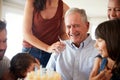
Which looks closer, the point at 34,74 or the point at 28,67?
the point at 34,74

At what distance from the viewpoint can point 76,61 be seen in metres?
1.35

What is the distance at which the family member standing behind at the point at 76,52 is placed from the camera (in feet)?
4.35

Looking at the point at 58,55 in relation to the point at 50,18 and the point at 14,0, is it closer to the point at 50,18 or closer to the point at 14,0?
the point at 50,18

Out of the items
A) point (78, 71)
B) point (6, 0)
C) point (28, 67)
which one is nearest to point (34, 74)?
point (28, 67)

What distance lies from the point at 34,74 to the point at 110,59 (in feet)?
1.22

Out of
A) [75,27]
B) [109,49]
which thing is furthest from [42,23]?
[109,49]

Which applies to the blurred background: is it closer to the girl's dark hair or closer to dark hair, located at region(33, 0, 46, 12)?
dark hair, located at region(33, 0, 46, 12)

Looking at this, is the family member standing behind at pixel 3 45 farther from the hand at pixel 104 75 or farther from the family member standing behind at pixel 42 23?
the hand at pixel 104 75

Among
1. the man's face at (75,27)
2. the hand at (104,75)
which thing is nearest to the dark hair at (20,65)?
the man's face at (75,27)

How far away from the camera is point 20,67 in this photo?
4.12 ft

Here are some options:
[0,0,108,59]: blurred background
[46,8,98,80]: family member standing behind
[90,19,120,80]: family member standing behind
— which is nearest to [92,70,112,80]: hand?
[90,19,120,80]: family member standing behind

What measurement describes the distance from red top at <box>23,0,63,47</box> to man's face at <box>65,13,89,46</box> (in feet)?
0.69

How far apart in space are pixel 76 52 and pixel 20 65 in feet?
1.10

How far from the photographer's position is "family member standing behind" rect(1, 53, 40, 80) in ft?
4.09
